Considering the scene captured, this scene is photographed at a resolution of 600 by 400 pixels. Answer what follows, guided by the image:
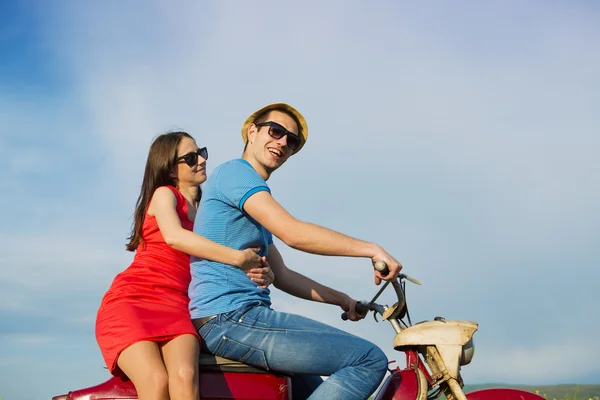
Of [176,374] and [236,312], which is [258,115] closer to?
[236,312]

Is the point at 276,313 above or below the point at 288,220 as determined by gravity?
below

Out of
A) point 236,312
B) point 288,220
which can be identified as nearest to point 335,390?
point 236,312

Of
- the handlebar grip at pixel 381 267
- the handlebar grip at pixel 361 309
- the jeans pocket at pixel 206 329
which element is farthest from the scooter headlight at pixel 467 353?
the jeans pocket at pixel 206 329

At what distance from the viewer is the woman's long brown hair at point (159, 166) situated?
5.96 m

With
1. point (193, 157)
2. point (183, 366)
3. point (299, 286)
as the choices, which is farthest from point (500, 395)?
point (193, 157)

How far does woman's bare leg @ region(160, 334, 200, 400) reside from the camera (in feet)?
13.8

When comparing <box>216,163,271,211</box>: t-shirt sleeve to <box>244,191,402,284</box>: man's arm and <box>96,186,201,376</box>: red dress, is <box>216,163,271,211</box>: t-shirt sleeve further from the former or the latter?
<box>96,186,201,376</box>: red dress

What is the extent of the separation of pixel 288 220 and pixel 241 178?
0.46 meters

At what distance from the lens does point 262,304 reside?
4438 millimetres

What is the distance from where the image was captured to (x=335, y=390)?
4211 mm

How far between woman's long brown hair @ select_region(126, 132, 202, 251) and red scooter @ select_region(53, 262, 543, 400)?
1792 millimetres

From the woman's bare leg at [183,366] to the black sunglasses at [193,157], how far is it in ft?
7.46

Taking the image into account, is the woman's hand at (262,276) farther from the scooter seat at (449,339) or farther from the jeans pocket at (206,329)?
the scooter seat at (449,339)

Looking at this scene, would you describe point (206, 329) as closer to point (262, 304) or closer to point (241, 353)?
point (241, 353)
